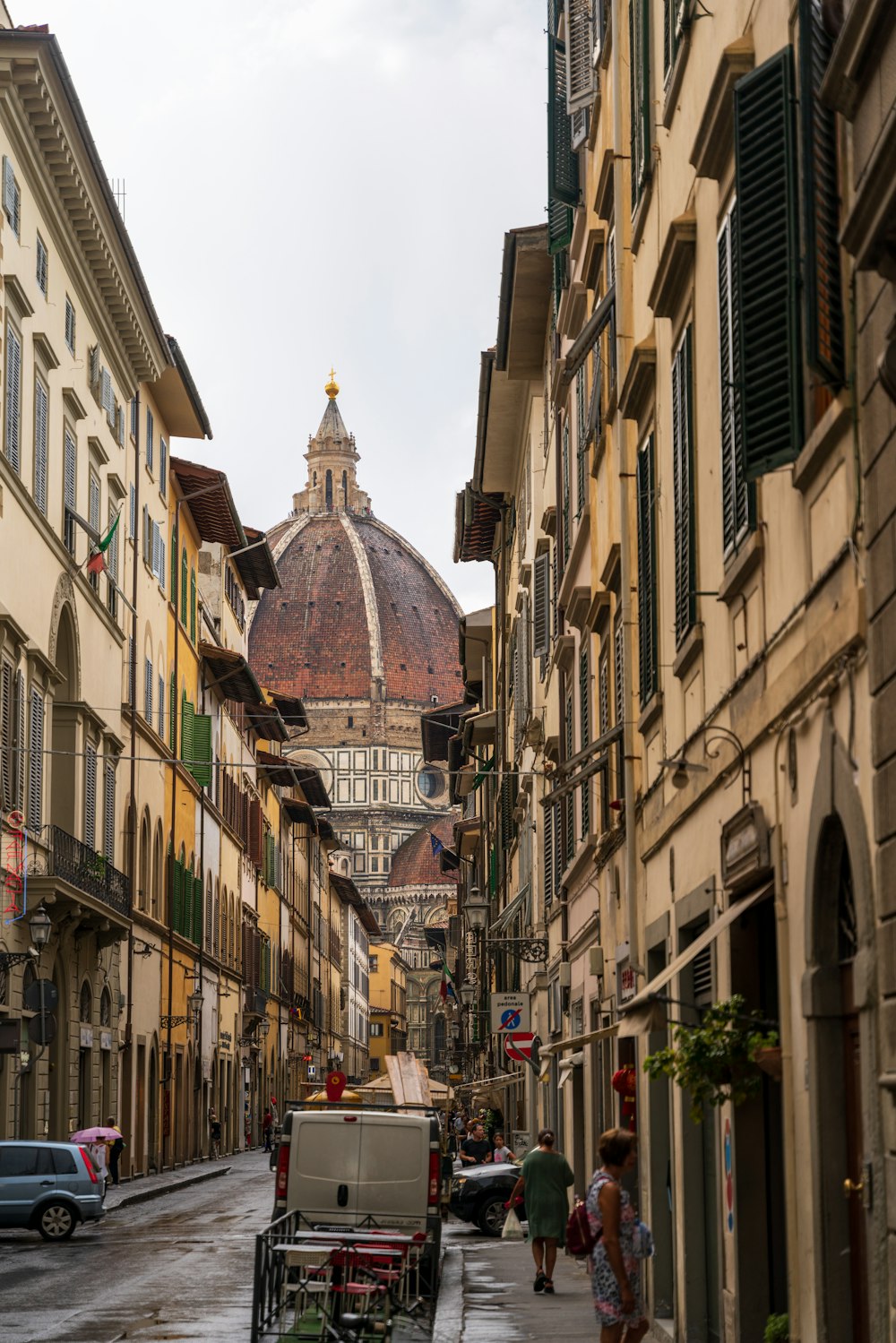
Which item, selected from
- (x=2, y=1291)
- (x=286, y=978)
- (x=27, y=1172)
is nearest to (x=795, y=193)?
(x=2, y=1291)

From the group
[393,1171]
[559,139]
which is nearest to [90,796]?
[559,139]

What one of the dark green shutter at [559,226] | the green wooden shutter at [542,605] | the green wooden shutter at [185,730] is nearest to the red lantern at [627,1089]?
the dark green shutter at [559,226]

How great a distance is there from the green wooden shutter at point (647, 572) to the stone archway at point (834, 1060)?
19.3 feet

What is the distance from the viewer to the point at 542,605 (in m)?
29.5

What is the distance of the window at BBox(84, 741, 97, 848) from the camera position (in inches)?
1524

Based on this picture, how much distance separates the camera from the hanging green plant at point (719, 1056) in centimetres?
1005

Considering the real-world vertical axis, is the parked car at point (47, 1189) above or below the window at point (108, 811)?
below

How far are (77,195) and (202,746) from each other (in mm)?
21660

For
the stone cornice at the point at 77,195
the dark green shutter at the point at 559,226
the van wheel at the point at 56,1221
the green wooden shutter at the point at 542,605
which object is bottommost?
the van wheel at the point at 56,1221

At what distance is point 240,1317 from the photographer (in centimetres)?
1688

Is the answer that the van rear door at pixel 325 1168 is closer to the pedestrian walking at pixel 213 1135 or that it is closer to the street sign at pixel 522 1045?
the street sign at pixel 522 1045

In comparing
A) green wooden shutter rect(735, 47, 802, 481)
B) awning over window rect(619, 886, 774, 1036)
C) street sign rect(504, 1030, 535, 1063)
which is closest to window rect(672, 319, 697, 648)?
awning over window rect(619, 886, 774, 1036)

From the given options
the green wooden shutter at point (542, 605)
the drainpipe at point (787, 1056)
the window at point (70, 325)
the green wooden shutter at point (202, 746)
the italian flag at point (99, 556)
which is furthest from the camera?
the green wooden shutter at point (202, 746)

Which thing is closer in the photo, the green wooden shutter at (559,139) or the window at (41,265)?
the green wooden shutter at (559,139)
